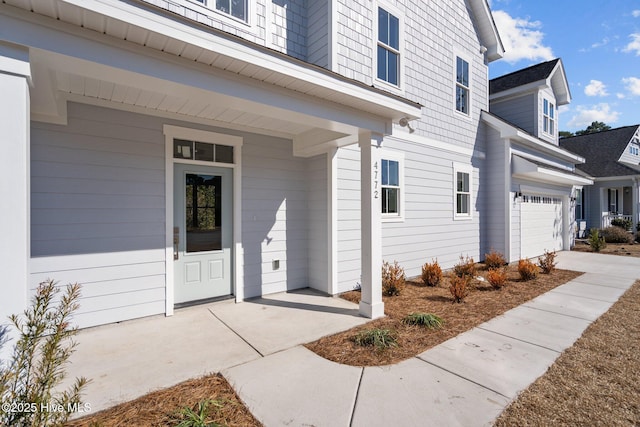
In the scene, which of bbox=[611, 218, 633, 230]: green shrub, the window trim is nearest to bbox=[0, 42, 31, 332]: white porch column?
the window trim

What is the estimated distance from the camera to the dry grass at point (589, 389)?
2.46 meters

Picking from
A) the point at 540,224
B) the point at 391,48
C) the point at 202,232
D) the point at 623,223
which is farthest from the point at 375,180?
the point at 623,223

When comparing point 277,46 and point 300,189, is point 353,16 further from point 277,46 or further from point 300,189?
point 300,189

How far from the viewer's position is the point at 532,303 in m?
5.51

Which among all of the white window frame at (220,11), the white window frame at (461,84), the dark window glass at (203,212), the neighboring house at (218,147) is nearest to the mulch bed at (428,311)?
the neighboring house at (218,147)

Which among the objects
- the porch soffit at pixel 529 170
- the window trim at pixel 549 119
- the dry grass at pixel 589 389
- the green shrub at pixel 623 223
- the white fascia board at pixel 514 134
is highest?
the window trim at pixel 549 119

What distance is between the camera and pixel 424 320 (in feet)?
14.5

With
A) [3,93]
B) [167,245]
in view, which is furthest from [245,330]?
[3,93]

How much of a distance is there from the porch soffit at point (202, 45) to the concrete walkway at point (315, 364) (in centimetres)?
313

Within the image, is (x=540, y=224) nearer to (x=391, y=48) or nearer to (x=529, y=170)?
(x=529, y=170)

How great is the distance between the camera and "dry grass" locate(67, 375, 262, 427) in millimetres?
2391

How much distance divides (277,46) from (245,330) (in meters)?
4.81

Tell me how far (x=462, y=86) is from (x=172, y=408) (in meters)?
9.82

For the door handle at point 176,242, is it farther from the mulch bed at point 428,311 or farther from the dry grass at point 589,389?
the dry grass at point 589,389
